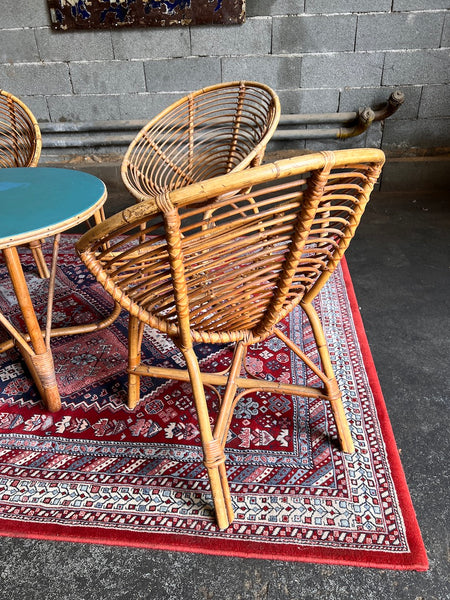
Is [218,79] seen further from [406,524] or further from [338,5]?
[406,524]

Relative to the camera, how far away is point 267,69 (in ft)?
9.59

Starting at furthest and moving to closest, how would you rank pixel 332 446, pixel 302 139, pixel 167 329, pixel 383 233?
pixel 302 139
pixel 383 233
pixel 332 446
pixel 167 329

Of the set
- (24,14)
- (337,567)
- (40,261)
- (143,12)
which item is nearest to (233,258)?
(337,567)

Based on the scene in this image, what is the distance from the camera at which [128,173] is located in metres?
1.86

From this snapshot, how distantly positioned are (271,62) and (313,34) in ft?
0.98

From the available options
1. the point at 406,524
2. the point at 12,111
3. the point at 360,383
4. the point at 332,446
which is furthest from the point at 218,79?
the point at 406,524

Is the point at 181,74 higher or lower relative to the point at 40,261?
higher

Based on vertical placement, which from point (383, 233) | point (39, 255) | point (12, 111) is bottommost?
point (383, 233)

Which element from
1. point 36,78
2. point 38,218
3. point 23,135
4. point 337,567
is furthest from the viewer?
point 36,78

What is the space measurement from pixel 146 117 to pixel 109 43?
49 centimetres

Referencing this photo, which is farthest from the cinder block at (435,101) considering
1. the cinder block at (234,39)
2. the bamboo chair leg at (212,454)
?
the bamboo chair leg at (212,454)

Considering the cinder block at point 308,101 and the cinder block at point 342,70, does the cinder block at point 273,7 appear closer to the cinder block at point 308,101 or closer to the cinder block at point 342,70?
the cinder block at point 342,70

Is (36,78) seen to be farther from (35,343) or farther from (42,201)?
(35,343)

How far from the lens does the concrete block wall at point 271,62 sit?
2.77 meters
